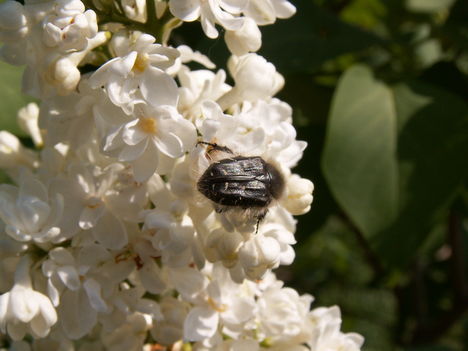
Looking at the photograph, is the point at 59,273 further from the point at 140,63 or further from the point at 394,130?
the point at 394,130

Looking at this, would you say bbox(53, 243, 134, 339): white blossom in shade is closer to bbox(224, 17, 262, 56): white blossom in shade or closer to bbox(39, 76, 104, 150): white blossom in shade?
bbox(39, 76, 104, 150): white blossom in shade

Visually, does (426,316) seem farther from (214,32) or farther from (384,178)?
(214,32)


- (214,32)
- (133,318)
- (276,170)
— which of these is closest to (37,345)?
(133,318)

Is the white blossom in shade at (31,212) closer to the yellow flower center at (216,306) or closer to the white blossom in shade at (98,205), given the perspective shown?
the white blossom in shade at (98,205)

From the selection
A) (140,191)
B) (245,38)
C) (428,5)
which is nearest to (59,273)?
(140,191)

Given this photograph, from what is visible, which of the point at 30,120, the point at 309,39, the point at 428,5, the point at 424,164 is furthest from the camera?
the point at 428,5

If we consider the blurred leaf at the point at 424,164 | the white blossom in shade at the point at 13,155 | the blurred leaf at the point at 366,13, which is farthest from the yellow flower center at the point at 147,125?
the blurred leaf at the point at 366,13
